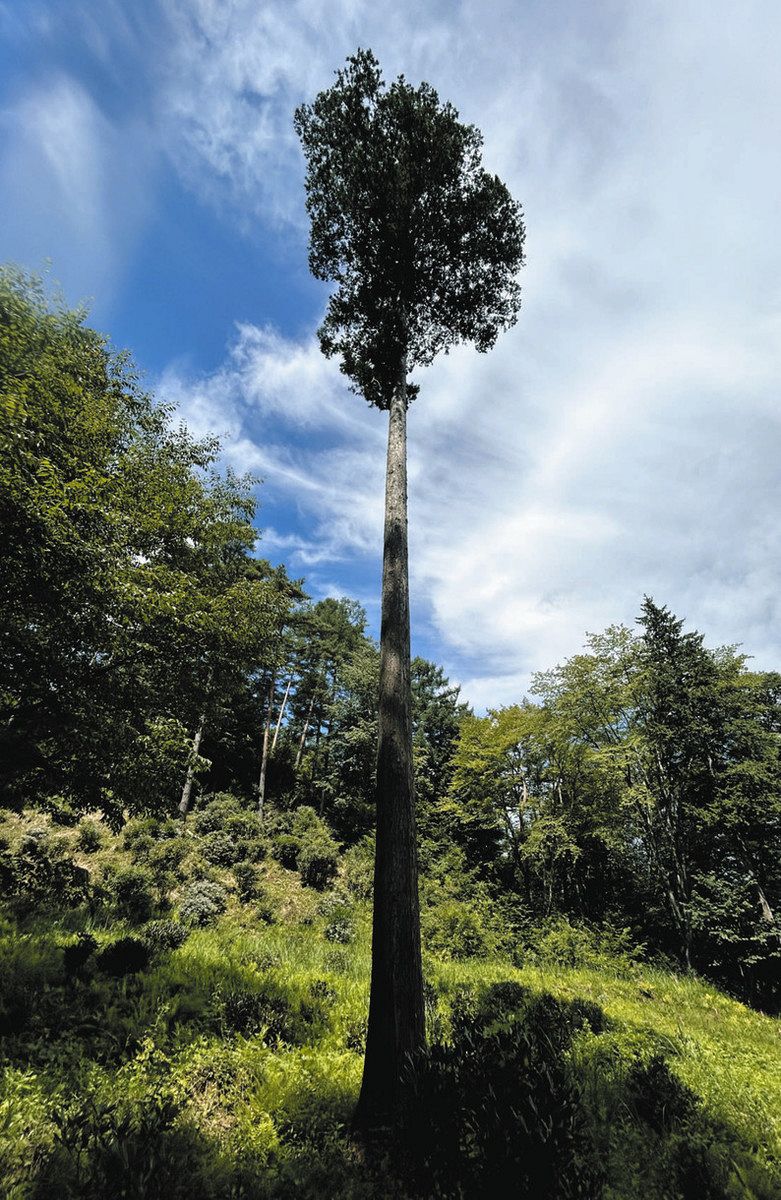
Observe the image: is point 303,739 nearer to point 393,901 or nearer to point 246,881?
point 246,881

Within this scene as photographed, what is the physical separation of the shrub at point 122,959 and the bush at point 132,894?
3.73 metres

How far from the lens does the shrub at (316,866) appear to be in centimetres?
1872

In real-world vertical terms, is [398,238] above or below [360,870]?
above

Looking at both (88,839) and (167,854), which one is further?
(167,854)

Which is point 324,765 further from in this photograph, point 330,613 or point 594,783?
point 594,783

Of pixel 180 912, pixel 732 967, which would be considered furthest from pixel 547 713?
pixel 180 912

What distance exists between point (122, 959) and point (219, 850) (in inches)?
503

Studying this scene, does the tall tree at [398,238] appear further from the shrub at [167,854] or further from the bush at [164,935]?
the shrub at [167,854]

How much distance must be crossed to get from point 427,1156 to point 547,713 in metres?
17.3

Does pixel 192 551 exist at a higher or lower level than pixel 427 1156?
higher

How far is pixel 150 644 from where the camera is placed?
7.26 meters

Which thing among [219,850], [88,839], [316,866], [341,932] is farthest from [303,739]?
[341,932]

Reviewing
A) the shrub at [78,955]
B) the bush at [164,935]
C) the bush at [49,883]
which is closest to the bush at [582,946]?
the bush at [164,935]

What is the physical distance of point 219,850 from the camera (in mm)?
18250
